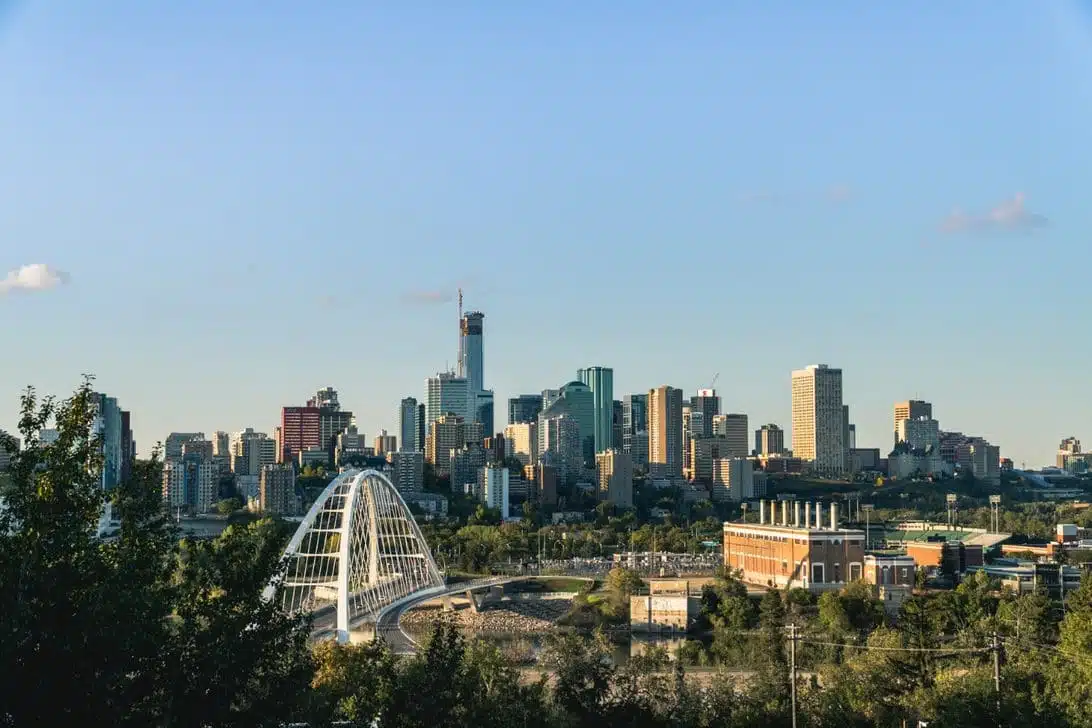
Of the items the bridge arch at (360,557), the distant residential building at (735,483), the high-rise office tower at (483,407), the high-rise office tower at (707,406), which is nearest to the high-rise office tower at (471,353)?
the high-rise office tower at (483,407)

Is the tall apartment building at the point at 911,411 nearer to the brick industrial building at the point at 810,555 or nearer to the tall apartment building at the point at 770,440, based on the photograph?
the tall apartment building at the point at 770,440

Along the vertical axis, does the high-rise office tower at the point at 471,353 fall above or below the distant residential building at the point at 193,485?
above

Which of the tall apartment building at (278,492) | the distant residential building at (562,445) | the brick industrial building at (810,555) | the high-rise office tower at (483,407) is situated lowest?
the brick industrial building at (810,555)

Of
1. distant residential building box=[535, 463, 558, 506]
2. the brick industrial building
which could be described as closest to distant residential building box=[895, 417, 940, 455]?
distant residential building box=[535, 463, 558, 506]

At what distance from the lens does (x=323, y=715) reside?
12438mm

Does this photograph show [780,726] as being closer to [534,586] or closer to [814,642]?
[814,642]

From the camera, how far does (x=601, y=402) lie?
6550 inches

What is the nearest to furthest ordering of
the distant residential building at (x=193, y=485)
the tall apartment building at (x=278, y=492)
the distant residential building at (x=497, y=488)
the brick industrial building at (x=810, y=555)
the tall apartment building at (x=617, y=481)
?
the brick industrial building at (x=810, y=555) < the tall apartment building at (x=278, y=492) < the distant residential building at (x=497, y=488) < the distant residential building at (x=193, y=485) < the tall apartment building at (x=617, y=481)

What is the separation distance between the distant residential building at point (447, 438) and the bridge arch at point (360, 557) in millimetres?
61657

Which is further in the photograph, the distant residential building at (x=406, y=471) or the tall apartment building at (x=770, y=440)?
the tall apartment building at (x=770, y=440)

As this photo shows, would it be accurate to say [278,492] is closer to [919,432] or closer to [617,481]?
[617,481]

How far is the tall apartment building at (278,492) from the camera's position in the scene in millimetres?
90000

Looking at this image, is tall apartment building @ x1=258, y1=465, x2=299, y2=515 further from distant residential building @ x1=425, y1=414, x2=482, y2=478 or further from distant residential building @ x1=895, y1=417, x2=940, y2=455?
distant residential building @ x1=895, y1=417, x2=940, y2=455

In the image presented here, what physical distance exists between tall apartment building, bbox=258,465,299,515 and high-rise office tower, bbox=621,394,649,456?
6292 cm
